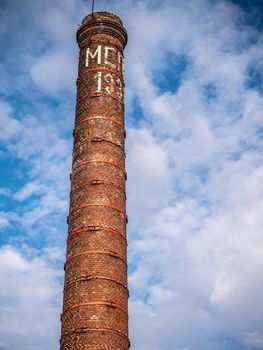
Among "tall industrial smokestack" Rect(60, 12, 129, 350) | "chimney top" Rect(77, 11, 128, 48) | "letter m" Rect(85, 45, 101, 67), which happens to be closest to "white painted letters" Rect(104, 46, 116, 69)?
"tall industrial smokestack" Rect(60, 12, 129, 350)

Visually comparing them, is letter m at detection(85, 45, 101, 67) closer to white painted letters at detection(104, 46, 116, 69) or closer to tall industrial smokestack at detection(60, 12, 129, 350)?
tall industrial smokestack at detection(60, 12, 129, 350)

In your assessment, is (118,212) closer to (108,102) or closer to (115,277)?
(115,277)

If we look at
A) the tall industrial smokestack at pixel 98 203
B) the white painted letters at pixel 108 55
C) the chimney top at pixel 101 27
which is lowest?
the tall industrial smokestack at pixel 98 203

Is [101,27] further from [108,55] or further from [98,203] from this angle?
[98,203]

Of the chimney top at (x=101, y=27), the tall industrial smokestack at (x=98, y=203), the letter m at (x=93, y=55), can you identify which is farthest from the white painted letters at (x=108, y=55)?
the chimney top at (x=101, y=27)

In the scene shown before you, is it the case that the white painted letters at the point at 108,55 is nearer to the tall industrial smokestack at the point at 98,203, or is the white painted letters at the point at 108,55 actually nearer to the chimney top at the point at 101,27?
the tall industrial smokestack at the point at 98,203

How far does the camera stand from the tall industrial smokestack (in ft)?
51.5

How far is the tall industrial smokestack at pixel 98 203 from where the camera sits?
51.5ft

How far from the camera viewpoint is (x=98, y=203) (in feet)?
57.8

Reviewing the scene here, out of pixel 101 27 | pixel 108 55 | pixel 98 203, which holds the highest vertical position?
pixel 101 27

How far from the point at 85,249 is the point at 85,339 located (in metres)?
3.04

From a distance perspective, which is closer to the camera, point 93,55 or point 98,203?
point 98,203

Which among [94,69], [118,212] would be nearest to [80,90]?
[94,69]

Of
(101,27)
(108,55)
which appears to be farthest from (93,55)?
(101,27)
